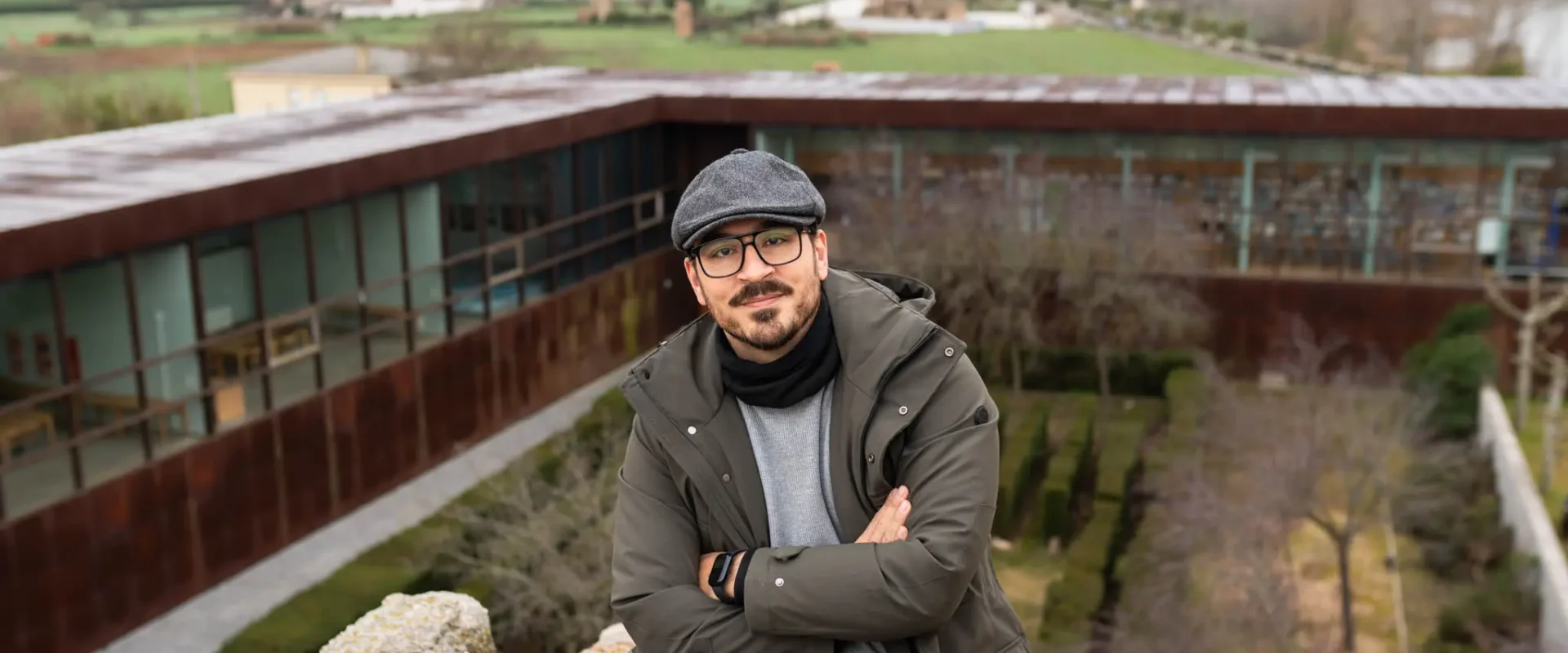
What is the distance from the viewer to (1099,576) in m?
23.0

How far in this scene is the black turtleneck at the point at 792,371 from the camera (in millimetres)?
5008

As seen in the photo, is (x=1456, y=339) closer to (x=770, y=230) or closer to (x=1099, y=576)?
(x=1099, y=576)

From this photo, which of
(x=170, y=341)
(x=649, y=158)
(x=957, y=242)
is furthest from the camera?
(x=649, y=158)

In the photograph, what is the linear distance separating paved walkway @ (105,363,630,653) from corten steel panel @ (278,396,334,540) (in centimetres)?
35

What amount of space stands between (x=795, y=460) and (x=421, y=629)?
18.1 ft

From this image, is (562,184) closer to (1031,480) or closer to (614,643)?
(1031,480)

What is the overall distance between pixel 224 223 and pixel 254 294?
125 centimetres

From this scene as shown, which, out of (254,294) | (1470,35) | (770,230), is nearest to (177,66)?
(1470,35)

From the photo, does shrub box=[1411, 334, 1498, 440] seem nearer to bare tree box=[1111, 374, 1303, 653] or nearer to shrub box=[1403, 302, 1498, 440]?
shrub box=[1403, 302, 1498, 440]

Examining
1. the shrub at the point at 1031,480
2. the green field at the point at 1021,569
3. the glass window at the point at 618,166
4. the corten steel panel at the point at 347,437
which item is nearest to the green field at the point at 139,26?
the glass window at the point at 618,166

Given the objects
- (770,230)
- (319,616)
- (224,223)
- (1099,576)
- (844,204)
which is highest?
(770,230)

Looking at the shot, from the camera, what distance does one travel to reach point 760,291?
191 inches

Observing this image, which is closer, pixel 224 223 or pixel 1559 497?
pixel 224 223

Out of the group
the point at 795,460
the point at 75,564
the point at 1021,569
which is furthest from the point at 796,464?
the point at 1021,569
